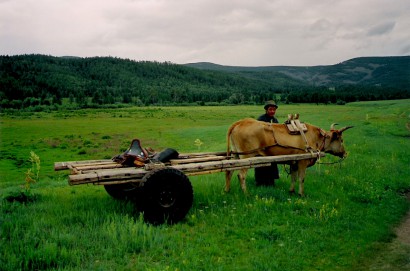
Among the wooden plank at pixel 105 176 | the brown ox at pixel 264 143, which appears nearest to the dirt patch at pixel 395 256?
the brown ox at pixel 264 143

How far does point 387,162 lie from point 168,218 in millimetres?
Answer: 12416

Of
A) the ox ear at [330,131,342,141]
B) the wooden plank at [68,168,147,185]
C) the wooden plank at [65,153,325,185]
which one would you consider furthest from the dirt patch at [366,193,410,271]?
the wooden plank at [68,168,147,185]

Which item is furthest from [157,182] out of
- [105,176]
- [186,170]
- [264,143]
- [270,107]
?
[270,107]

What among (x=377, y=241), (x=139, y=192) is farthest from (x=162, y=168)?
(x=377, y=241)

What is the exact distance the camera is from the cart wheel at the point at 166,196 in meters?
6.91

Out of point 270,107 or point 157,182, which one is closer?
point 157,182

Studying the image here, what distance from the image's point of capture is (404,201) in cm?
1069

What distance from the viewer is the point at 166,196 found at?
23.4 feet

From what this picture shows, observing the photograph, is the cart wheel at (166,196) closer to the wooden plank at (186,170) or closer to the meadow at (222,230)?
the meadow at (222,230)

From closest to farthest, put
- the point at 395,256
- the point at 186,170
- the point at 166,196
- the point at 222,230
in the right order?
1. the point at 395,256
2. the point at 166,196
3. the point at 222,230
4. the point at 186,170

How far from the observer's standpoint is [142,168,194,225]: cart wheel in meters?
6.91

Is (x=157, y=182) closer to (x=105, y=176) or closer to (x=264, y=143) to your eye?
(x=105, y=176)

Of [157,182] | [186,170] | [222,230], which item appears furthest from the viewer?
[186,170]

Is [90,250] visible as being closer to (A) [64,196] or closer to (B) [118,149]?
(A) [64,196]
